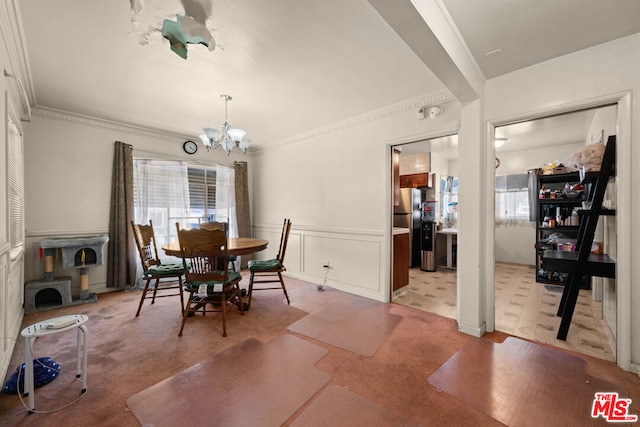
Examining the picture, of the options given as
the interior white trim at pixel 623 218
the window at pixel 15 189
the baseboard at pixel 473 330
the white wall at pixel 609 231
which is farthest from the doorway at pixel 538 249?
the window at pixel 15 189

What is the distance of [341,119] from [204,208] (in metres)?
2.96

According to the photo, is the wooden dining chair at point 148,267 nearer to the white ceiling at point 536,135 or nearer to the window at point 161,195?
the window at point 161,195

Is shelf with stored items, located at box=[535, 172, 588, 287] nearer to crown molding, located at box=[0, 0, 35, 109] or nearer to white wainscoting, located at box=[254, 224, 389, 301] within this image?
white wainscoting, located at box=[254, 224, 389, 301]

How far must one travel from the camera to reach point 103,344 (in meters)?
2.33

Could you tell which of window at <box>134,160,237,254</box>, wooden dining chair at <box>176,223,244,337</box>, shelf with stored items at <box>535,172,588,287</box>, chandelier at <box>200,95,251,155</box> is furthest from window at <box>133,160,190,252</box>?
shelf with stored items at <box>535,172,588,287</box>

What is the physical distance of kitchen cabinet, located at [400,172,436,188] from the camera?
18.1ft

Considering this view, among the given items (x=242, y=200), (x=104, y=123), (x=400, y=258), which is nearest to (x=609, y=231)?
(x=400, y=258)

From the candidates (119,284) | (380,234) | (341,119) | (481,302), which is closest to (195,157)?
(119,284)

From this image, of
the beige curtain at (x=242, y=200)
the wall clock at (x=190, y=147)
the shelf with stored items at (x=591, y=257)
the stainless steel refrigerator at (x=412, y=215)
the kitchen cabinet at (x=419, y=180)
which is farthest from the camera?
the kitchen cabinet at (x=419, y=180)

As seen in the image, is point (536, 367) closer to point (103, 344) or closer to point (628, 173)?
point (628, 173)

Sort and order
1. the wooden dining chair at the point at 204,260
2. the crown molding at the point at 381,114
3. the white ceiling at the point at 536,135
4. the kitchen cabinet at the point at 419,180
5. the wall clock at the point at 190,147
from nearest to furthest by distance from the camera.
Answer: the wooden dining chair at the point at 204,260 < the crown molding at the point at 381,114 < the white ceiling at the point at 536,135 < the wall clock at the point at 190,147 < the kitchen cabinet at the point at 419,180

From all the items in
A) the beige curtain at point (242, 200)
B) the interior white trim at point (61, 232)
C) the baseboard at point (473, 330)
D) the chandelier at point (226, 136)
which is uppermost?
the chandelier at point (226, 136)

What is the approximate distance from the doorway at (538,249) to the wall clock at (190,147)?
181 inches

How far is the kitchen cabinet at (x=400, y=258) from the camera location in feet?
11.9
